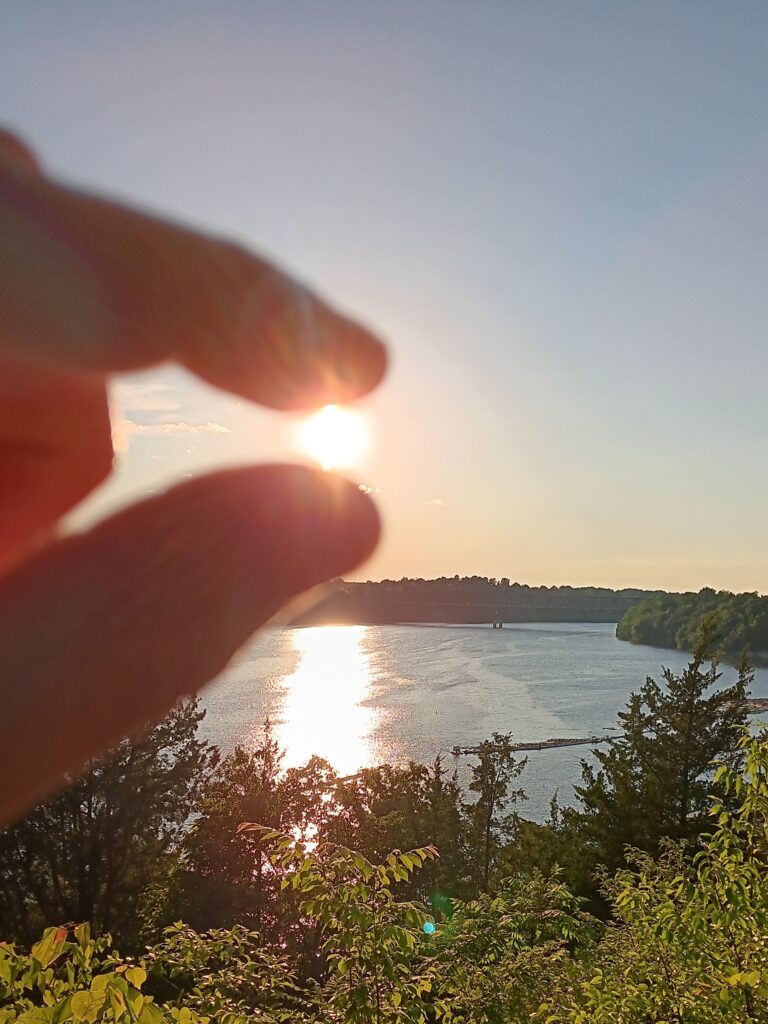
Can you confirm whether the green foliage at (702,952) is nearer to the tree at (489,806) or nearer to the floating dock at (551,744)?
the tree at (489,806)

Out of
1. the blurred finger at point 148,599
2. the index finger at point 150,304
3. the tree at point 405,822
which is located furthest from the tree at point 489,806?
the index finger at point 150,304

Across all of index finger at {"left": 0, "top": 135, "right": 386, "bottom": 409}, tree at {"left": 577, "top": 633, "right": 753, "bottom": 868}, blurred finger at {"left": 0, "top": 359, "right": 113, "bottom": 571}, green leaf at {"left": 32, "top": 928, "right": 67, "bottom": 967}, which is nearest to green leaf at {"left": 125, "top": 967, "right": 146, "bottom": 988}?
green leaf at {"left": 32, "top": 928, "right": 67, "bottom": 967}

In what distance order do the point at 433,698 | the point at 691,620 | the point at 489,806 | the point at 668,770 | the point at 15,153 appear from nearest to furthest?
the point at 15,153
the point at 668,770
the point at 489,806
the point at 433,698
the point at 691,620

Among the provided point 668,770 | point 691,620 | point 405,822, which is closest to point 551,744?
point 668,770

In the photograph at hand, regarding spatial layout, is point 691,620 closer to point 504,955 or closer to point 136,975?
point 504,955

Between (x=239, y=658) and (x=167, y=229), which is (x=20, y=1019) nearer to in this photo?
(x=239, y=658)

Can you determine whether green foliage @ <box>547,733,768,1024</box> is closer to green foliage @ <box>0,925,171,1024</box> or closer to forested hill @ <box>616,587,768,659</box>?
green foliage @ <box>0,925,171,1024</box>

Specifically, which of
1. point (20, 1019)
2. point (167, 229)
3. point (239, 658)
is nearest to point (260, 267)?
point (167, 229)
